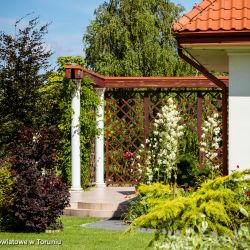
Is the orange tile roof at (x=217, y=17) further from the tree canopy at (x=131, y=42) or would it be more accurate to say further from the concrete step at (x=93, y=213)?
the tree canopy at (x=131, y=42)

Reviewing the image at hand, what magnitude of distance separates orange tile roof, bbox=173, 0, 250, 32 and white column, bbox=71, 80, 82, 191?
6.62m

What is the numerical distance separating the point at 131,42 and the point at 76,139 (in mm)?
13150

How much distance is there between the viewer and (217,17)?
8.85 meters

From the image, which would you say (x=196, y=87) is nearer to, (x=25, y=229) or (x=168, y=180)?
(x=168, y=180)

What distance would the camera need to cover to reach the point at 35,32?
1598 cm

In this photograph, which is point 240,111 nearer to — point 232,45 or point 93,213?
point 232,45

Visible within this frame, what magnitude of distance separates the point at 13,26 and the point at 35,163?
6520mm

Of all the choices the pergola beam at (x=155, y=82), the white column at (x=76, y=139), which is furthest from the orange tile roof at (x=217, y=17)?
the pergola beam at (x=155, y=82)

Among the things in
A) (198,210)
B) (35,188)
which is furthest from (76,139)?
(198,210)

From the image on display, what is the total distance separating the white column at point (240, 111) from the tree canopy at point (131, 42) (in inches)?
708

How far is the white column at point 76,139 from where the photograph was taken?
50.2 ft

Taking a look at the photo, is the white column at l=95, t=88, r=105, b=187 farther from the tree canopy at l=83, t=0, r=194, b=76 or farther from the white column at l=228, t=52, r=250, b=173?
the tree canopy at l=83, t=0, r=194, b=76

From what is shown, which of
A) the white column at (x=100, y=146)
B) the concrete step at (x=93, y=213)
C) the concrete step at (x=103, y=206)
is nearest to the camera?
the concrete step at (x=93, y=213)

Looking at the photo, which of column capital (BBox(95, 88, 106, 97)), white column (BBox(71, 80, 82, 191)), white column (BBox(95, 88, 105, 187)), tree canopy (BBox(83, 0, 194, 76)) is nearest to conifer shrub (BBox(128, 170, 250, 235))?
white column (BBox(71, 80, 82, 191))
